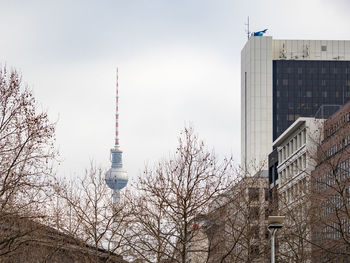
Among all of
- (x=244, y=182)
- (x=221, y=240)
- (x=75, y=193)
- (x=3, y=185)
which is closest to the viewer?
(x=3, y=185)

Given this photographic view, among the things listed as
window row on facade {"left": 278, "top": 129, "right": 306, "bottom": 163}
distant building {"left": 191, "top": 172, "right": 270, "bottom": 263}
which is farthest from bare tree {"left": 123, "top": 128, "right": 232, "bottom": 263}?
window row on facade {"left": 278, "top": 129, "right": 306, "bottom": 163}

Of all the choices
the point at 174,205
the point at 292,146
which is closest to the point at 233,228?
the point at 174,205

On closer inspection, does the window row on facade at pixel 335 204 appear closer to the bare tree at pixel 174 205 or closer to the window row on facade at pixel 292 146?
the bare tree at pixel 174 205

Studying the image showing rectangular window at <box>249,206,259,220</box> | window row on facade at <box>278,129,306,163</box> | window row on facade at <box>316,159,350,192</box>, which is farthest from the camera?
window row on facade at <box>278,129,306,163</box>

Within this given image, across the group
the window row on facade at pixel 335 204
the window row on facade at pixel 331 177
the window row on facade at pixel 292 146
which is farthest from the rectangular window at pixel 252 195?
the window row on facade at pixel 292 146

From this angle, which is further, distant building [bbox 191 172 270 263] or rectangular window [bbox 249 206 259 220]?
rectangular window [bbox 249 206 259 220]

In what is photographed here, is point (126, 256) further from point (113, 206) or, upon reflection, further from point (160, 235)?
point (113, 206)

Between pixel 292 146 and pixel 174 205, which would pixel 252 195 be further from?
pixel 292 146

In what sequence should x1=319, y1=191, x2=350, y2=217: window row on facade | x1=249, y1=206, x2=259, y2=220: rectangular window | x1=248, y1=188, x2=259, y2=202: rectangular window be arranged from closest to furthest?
x1=319, y1=191, x2=350, y2=217: window row on facade, x1=249, y1=206, x2=259, y2=220: rectangular window, x1=248, y1=188, x2=259, y2=202: rectangular window

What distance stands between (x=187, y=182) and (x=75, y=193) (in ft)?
50.0

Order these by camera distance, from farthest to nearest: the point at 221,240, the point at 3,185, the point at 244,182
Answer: the point at 244,182 < the point at 221,240 < the point at 3,185

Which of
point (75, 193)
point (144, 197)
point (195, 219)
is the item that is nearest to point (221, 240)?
point (195, 219)

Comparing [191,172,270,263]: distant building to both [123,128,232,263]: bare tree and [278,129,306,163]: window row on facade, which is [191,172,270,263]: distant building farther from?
[278,129,306,163]: window row on facade

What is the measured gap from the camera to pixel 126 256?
60.0 meters
